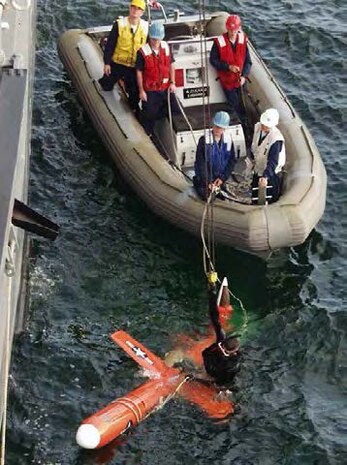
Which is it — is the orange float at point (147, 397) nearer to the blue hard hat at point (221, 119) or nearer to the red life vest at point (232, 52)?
the blue hard hat at point (221, 119)

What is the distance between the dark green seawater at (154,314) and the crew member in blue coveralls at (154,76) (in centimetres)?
115

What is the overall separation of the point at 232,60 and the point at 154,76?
3.90 feet

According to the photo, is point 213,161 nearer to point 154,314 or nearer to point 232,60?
point 154,314

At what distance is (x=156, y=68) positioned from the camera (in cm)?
1226

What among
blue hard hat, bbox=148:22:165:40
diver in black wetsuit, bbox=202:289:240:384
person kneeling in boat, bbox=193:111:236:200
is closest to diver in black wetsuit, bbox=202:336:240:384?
diver in black wetsuit, bbox=202:289:240:384

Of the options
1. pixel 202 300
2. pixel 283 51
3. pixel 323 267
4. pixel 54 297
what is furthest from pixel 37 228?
pixel 283 51

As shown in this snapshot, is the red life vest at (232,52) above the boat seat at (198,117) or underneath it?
above

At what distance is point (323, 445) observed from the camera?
934 centimetres

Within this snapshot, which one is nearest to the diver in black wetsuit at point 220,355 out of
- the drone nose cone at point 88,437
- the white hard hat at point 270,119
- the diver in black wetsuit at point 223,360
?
the diver in black wetsuit at point 223,360

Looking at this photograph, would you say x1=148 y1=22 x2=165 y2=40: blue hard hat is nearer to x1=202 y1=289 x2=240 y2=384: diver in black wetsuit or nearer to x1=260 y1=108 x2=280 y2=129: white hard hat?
x1=260 y1=108 x2=280 y2=129: white hard hat

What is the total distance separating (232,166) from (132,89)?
2415 mm

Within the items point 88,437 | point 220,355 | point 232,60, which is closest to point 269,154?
point 232,60

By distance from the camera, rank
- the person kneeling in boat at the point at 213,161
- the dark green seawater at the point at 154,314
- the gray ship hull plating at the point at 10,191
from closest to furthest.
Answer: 1. the gray ship hull plating at the point at 10,191
2. the dark green seawater at the point at 154,314
3. the person kneeling in boat at the point at 213,161

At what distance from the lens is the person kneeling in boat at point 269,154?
37.2 feet
